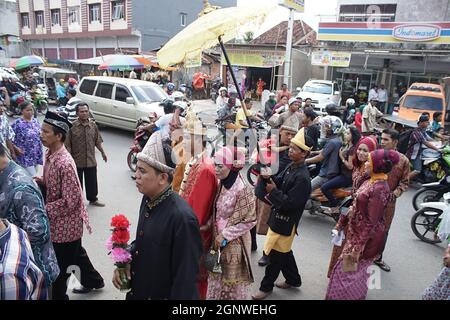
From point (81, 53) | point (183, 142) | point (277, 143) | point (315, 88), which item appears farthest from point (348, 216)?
point (81, 53)

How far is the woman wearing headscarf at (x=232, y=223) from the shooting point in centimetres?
276

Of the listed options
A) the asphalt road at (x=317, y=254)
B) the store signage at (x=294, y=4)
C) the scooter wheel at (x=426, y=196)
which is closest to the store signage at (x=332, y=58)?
the store signage at (x=294, y=4)

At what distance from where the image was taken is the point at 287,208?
10.9 feet

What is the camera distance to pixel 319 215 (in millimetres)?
5941

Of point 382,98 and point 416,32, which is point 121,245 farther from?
point 382,98

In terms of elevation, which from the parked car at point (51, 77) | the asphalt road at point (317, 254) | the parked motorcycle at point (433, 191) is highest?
the parked car at point (51, 77)

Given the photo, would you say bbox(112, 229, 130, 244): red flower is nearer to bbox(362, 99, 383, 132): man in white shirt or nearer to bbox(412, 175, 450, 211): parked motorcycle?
bbox(412, 175, 450, 211): parked motorcycle

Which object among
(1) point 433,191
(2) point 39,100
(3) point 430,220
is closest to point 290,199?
(3) point 430,220

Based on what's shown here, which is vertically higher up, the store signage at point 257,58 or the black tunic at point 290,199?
the store signage at point 257,58

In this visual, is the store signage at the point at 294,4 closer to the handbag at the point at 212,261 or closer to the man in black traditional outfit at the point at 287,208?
the man in black traditional outfit at the point at 287,208

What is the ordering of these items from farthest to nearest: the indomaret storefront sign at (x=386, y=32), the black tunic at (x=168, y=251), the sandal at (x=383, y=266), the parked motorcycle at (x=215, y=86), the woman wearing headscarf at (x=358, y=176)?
1. the parked motorcycle at (x=215, y=86)
2. the indomaret storefront sign at (x=386, y=32)
3. the sandal at (x=383, y=266)
4. the woman wearing headscarf at (x=358, y=176)
5. the black tunic at (x=168, y=251)

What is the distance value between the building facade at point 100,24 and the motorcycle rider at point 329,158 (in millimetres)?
23121

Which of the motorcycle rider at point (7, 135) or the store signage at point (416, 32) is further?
the store signage at point (416, 32)

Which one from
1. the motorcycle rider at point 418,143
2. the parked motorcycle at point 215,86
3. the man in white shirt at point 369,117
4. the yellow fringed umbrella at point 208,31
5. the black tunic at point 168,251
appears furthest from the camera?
the parked motorcycle at point 215,86
